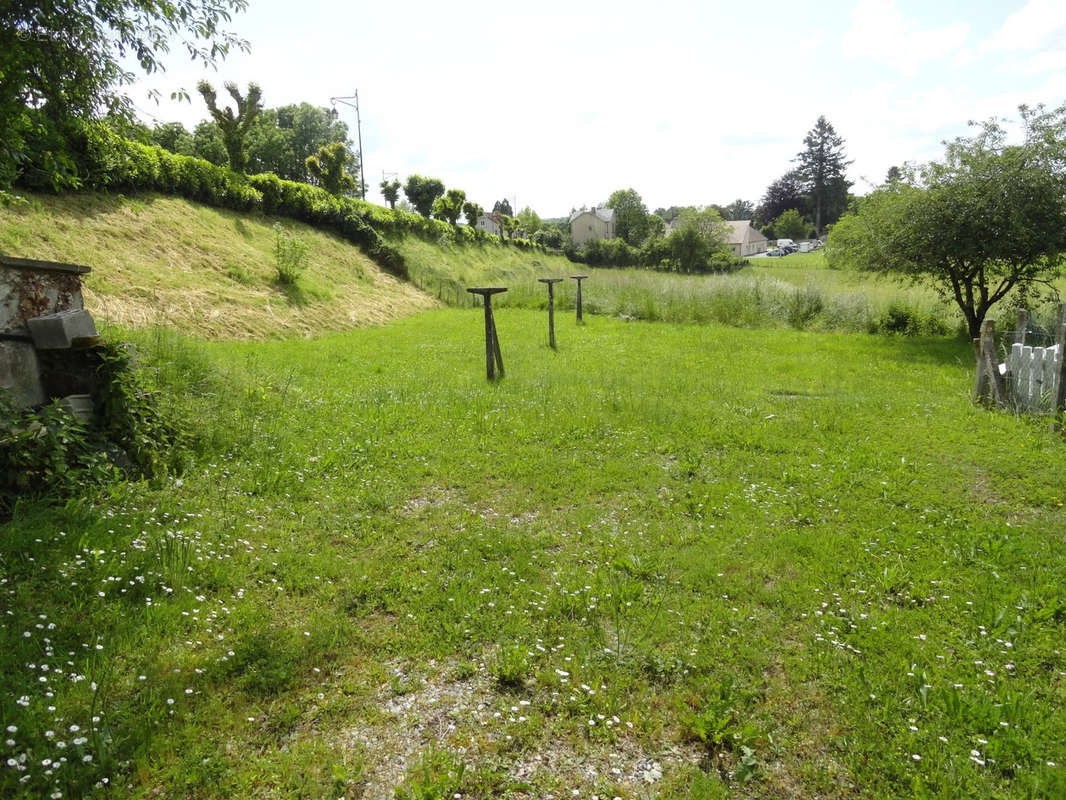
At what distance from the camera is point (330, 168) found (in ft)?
96.1

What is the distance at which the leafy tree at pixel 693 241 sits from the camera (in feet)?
163

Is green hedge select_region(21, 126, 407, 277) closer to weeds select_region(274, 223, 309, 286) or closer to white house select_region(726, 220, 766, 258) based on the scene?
weeds select_region(274, 223, 309, 286)

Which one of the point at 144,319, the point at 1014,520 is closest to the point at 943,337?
the point at 1014,520

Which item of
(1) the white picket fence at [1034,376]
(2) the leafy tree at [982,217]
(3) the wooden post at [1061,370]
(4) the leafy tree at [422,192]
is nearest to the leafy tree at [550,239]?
(4) the leafy tree at [422,192]

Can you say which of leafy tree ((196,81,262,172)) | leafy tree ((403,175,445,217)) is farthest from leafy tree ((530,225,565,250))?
leafy tree ((196,81,262,172))

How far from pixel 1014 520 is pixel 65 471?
315 inches

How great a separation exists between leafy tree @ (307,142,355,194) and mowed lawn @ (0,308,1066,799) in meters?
24.6

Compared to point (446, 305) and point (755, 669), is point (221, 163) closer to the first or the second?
point (446, 305)

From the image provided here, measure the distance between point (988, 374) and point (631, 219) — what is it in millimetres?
63229

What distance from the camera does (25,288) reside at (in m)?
5.12

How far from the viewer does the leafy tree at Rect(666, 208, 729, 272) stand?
49.5 m

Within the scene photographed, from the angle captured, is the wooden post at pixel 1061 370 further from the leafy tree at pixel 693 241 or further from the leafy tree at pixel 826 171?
the leafy tree at pixel 826 171

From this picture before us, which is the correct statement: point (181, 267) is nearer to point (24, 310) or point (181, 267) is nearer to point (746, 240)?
point (24, 310)

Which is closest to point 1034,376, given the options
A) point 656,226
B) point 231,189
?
point 231,189
